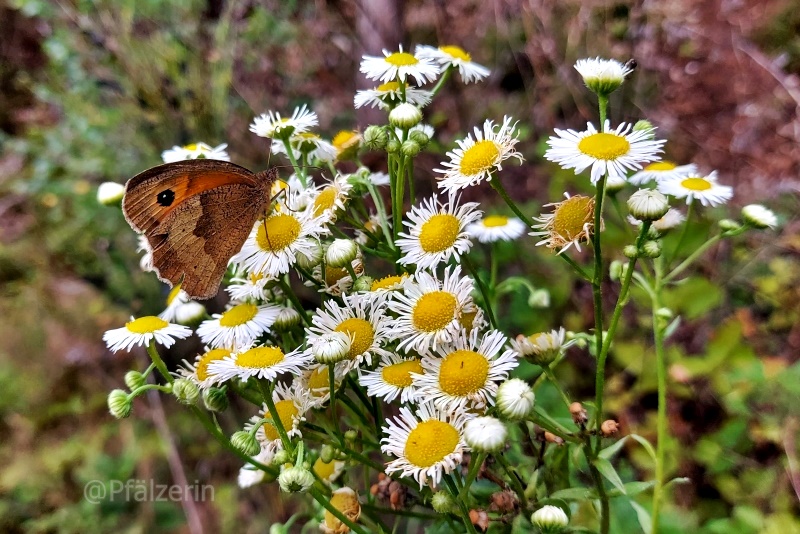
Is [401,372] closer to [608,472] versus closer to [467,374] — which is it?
[467,374]

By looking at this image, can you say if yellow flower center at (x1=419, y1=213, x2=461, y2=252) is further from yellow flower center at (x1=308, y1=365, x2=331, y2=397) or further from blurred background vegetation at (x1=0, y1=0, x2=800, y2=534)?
blurred background vegetation at (x1=0, y1=0, x2=800, y2=534)

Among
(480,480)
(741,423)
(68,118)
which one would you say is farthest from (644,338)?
(68,118)

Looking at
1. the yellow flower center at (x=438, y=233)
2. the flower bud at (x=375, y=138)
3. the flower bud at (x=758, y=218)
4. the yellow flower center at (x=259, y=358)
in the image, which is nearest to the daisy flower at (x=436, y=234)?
the yellow flower center at (x=438, y=233)

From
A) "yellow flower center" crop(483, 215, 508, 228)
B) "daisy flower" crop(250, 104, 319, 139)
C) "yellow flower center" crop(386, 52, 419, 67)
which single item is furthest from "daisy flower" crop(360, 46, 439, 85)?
"yellow flower center" crop(483, 215, 508, 228)

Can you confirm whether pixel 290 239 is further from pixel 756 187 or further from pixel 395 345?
pixel 756 187

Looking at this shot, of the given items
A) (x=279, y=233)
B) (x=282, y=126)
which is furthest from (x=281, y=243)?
(x=282, y=126)

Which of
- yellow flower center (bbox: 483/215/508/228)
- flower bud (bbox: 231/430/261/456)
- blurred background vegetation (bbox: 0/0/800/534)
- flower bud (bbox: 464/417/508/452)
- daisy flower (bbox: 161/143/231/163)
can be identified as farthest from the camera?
blurred background vegetation (bbox: 0/0/800/534)
